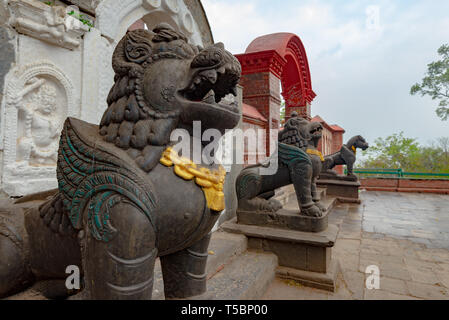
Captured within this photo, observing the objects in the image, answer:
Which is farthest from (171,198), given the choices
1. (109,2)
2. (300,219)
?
(300,219)

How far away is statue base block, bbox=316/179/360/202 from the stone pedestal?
203 inches

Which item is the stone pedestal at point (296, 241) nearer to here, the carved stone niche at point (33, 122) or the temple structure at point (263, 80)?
the temple structure at point (263, 80)

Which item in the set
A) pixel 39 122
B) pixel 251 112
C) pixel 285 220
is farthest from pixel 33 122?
pixel 251 112

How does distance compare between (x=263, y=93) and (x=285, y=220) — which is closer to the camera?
(x=285, y=220)

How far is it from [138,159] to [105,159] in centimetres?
12

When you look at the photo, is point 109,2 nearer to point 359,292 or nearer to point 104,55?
point 104,55

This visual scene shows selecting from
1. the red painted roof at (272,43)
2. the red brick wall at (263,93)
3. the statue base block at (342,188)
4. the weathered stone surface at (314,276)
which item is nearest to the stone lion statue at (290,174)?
the weathered stone surface at (314,276)

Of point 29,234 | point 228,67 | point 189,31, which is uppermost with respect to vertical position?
point 189,31

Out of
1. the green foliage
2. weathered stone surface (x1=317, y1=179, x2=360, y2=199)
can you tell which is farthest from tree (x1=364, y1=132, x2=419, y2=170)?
weathered stone surface (x1=317, y1=179, x2=360, y2=199)

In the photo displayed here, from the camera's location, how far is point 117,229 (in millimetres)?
871

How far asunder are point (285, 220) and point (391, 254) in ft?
5.86

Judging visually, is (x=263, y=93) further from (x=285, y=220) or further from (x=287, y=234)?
(x=287, y=234)

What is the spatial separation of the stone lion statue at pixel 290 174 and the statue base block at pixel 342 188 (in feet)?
16.4

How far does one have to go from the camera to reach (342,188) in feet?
25.7
